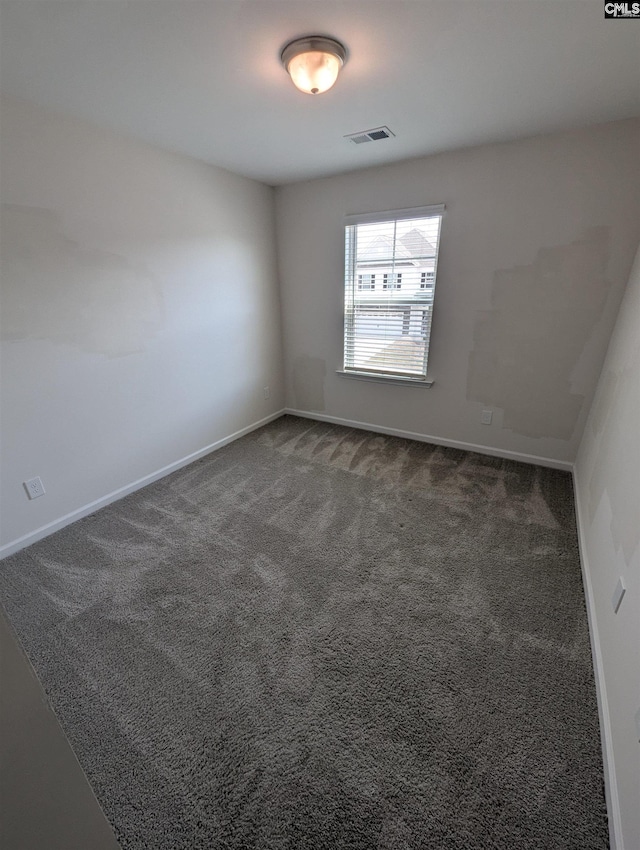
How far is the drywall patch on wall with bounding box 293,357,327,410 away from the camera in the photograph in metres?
3.78

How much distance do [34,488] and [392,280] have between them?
308 cm

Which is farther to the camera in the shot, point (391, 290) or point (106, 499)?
point (391, 290)

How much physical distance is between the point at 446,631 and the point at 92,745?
145 centimetres

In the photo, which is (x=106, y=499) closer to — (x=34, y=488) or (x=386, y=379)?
(x=34, y=488)

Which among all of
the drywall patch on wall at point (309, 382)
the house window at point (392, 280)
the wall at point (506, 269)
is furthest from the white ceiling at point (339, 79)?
the drywall patch on wall at point (309, 382)

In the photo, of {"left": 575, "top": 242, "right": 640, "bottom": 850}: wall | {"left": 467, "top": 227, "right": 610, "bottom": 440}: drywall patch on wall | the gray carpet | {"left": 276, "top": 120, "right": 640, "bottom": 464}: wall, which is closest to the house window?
{"left": 276, "top": 120, "right": 640, "bottom": 464}: wall

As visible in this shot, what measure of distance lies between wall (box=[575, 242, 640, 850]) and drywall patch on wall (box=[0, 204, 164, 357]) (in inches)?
117

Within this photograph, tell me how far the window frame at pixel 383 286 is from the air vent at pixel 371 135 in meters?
0.64

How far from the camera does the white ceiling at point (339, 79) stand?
1.25 m

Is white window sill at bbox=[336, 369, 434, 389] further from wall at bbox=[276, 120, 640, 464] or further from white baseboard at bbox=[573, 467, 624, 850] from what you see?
white baseboard at bbox=[573, 467, 624, 850]

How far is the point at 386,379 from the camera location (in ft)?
11.1

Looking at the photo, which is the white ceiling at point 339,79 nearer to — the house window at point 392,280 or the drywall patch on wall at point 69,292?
the drywall patch on wall at point 69,292

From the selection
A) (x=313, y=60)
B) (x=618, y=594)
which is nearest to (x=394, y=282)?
(x=313, y=60)

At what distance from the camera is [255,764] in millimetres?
1170
